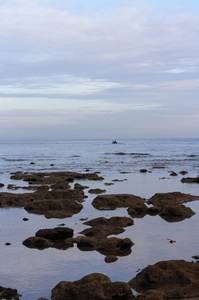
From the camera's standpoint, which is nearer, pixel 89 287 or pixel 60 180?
pixel 89 287

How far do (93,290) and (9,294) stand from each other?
2.35 meters

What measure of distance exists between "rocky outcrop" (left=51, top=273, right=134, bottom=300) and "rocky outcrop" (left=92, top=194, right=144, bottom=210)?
12.9 meters

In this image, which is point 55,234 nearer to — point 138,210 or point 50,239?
point 50,239

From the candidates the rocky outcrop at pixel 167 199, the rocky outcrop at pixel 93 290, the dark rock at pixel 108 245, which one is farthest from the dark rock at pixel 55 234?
the rocky outcrop at pixel 167 199

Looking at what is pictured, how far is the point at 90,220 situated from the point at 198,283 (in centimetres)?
893

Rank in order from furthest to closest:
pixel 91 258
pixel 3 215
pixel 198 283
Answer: pixel 3 215 → pixel 91 258 → pixel 198 283

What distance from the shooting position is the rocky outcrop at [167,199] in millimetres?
24188

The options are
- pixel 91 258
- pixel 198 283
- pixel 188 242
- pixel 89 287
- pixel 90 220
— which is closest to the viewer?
pixel 89 287

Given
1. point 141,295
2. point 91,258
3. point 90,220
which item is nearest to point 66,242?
point 91,258

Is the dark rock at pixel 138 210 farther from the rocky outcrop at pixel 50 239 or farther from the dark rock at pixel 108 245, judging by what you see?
the dark rock at pixel 108 245

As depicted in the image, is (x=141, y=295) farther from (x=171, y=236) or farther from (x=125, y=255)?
(x=171, y=236)

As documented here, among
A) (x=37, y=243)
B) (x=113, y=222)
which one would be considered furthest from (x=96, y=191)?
(x=37, y=243)

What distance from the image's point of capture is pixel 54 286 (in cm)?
1108

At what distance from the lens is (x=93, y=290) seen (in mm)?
9773
